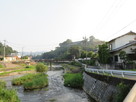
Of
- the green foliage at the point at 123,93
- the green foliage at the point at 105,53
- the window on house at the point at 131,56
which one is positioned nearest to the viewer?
the green foliage at the point at 123,93

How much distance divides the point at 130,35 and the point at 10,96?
2671 cm

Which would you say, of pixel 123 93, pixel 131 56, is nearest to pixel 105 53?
pixel 131 56

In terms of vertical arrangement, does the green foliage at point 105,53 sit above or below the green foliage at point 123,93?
above

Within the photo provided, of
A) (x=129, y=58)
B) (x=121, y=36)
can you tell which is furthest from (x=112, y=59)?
(x=129, y=58)

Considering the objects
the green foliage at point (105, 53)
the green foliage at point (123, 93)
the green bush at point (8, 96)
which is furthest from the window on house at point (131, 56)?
the green bush at point (8, 96)

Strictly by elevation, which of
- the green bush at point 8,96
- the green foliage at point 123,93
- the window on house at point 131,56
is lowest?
the green bush at point 8,96

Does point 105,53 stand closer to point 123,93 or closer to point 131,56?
point 131,56

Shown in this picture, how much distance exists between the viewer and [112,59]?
112 ft

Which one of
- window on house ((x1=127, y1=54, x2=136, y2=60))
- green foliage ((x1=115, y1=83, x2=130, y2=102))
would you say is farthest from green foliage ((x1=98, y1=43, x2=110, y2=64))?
green foliage ((x1=115, y1=83, x2=130, y2=102))

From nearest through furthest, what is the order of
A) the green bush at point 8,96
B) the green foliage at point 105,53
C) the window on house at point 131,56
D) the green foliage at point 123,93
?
the green foliage at point 123,93, the green bush at point 8,96, the window on house at point 131,56, the green foliage at point 105,53

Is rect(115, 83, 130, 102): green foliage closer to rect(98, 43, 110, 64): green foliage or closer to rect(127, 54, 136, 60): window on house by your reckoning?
rect(127, 54, 136, 60): window on house

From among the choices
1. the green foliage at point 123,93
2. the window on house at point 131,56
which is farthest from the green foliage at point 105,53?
the green foliage at point 123,93

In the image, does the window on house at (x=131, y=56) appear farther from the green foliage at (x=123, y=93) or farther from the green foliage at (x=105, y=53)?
the green foliage at (x=123, y=93)

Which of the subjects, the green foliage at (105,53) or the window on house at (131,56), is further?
the green foliage at (105,53)
